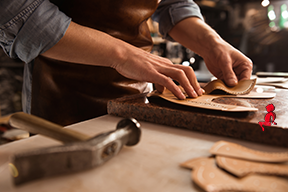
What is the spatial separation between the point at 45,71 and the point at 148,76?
49 centimetres

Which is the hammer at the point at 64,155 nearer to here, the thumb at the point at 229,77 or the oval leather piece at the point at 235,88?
the oval leather piece at the point at 235,88

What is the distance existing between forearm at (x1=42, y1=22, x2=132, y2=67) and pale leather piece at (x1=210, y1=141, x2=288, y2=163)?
1.45 feet

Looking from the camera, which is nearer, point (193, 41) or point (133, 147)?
point (133, 147)

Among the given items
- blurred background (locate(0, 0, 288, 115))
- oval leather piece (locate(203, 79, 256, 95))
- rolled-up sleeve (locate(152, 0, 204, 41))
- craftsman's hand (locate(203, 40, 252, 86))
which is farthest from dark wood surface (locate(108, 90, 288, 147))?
blurred background (locate(0, 0, 288, 115))

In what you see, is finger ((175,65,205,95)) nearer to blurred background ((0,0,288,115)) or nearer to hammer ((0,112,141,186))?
hammer ((0,112,141,186))

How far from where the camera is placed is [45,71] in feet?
2.90

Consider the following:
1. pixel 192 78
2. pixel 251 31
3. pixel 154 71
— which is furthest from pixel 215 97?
pixel 251 31

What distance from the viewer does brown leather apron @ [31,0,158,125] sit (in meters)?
0.86

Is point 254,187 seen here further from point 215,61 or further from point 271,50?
point 271,50

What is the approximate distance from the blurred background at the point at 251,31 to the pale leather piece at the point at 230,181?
10.9 feet

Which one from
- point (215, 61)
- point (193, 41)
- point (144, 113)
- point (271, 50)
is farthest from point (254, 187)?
point (271, 50)

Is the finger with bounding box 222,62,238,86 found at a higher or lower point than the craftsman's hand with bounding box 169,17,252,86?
lower

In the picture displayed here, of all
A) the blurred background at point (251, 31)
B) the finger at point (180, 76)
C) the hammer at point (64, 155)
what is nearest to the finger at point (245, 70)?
the finger at point (180, 76)

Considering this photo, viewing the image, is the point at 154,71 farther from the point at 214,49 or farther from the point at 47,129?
the point at 214,49
